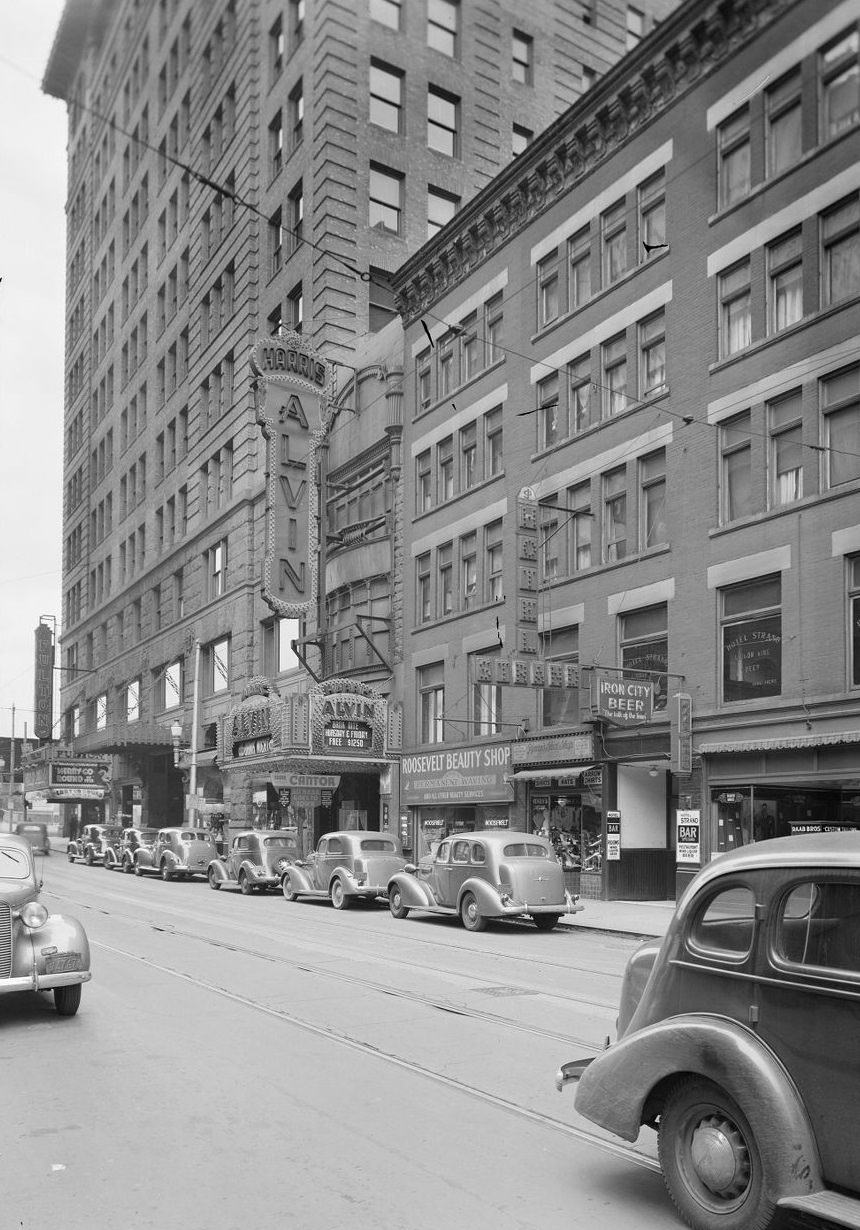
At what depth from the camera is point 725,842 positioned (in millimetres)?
23609

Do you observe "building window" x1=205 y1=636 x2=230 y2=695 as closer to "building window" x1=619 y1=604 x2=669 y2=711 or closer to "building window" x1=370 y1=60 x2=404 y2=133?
"building window" x1=370 y1=60 x2=404 y2=133

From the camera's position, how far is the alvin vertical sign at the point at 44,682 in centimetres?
7806

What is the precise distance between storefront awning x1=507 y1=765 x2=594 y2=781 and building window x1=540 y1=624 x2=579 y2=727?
108 cm

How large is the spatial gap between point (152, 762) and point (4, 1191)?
5457cm

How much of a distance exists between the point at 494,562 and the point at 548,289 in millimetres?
7584

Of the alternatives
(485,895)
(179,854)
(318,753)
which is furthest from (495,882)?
(179,854)

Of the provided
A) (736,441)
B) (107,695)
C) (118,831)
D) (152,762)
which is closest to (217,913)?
(736,441)

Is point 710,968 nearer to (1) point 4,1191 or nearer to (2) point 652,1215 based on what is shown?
(2) point 652,1215

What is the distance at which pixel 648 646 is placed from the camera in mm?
26547

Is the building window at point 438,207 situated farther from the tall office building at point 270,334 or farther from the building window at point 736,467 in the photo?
the building window at point 736,467

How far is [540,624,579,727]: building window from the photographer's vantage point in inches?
1105

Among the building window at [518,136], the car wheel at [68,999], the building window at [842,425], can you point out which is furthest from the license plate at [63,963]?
the building window at [518,136]

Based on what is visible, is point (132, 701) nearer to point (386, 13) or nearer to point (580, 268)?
point (580, 268)

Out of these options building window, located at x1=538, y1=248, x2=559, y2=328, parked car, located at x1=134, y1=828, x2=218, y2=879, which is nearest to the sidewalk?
parked car, located at x1=134, y1=828, x2=218, y2=879
